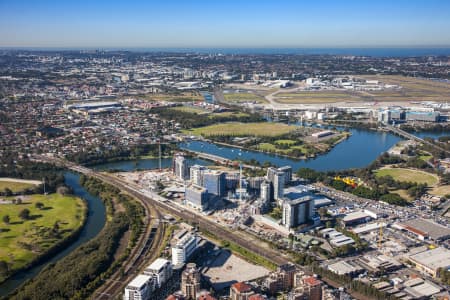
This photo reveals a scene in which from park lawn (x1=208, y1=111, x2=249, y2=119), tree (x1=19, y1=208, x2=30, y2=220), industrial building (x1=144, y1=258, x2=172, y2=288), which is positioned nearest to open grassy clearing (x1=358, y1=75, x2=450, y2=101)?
park lawn (x1=208, y1=111, x2=249, y2=119)

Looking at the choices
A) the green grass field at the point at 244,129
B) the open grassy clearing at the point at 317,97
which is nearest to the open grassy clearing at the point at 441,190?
the green grass field at the point at 244,129

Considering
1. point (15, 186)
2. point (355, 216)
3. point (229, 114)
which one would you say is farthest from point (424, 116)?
point (15, 186)

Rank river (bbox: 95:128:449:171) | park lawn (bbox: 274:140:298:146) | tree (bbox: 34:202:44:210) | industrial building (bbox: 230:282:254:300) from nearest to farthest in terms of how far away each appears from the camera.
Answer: industrial building (bbox: 230:282:254:300), tree (bbox: 34:202:44:210), river (bbox: 95:128:449:171), park lawn (bbox: 274:140:298:146)

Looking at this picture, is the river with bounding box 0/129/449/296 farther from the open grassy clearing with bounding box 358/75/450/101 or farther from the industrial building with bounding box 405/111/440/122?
the open grassy clearing with bounding box 358/75/450/101

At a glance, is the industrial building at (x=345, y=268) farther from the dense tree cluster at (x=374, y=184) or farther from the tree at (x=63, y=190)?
the tree at (x=63, y=190)

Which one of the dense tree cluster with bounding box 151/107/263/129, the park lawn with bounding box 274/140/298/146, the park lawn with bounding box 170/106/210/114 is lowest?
the park lawn with bounding box 274/140/298/146

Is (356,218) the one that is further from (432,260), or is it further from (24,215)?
(24,215)

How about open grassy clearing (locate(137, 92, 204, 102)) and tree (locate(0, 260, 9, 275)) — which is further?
open grassy clearing (locate(137, 92, 204, 102))

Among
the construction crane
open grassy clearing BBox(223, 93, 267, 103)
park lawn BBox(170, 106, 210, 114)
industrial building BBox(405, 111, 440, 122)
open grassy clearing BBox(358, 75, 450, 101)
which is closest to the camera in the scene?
the construction crane
